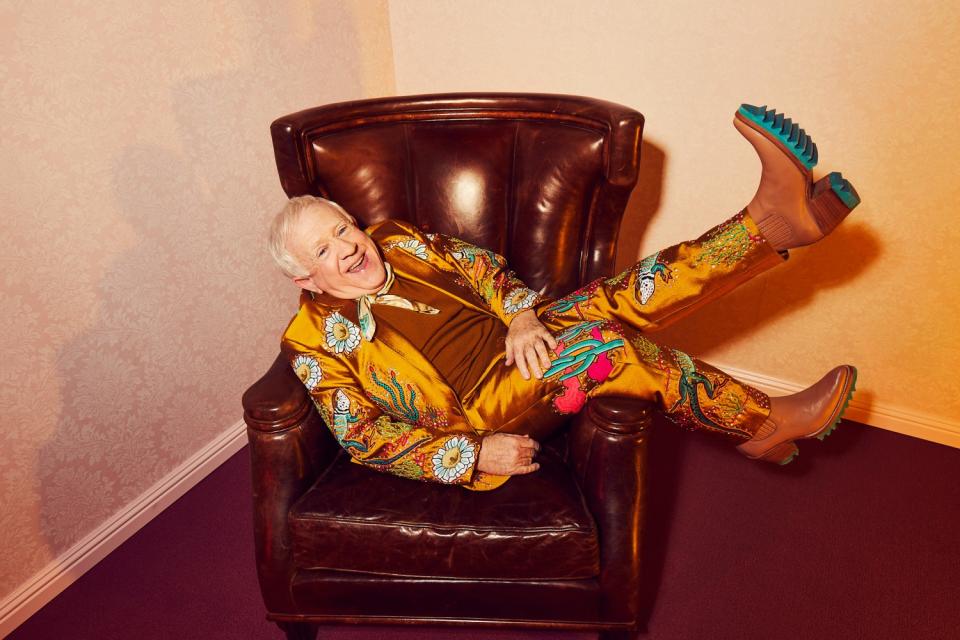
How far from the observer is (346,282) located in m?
1.62

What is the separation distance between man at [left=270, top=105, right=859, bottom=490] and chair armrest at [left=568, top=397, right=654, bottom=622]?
0.32 ft

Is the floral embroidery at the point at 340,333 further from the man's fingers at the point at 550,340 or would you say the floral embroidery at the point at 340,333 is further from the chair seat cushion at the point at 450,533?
the man's fingers at the point at 550,340

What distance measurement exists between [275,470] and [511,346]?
0.59 metres

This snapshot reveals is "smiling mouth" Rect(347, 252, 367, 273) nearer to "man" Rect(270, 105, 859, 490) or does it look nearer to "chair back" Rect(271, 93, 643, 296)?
"man" Rect(270, 105, 859, 490)

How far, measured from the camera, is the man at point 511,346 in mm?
1499

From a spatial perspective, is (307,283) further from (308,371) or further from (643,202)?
(643,202)

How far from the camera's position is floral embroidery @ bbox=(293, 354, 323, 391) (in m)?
1.52

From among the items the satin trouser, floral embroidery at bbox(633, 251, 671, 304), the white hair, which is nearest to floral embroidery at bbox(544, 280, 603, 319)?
the satin trouser

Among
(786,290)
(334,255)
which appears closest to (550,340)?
(334,255)

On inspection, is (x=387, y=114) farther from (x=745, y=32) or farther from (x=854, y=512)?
(x=854, y=512)

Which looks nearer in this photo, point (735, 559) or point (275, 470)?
point (275, 470)

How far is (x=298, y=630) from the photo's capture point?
5.27 feet

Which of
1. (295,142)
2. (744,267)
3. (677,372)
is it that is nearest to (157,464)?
(295,142)

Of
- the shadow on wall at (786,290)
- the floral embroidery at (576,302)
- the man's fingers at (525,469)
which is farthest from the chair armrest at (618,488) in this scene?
the shadow on wall at (786,290)
